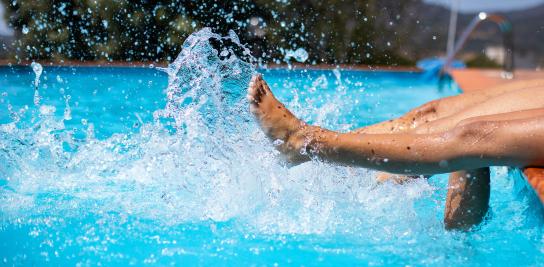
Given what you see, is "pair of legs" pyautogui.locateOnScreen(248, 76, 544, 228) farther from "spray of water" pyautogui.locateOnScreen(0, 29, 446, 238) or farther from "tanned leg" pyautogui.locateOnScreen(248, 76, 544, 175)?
"spray of water" pyautogui.locateOnScreen(0, 29, 446, 238)

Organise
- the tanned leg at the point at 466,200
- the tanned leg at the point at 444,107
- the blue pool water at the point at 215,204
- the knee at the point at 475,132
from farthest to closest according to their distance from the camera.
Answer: the tanned leg at the point at 444,107 < the tanned leg at the point at 466,200 < the blue pool water at the point at 215,204 < the knee at the point at 475,132

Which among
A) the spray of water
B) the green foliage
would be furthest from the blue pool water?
the green foliage

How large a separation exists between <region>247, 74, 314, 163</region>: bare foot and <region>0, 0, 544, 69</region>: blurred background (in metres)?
4.44

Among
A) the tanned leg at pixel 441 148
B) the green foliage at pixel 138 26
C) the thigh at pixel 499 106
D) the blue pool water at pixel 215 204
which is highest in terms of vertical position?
the green foliage at pixel 138 26

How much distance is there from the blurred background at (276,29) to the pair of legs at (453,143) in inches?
174

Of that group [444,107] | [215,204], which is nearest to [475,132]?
[444,107]

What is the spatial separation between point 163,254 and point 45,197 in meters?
0.75

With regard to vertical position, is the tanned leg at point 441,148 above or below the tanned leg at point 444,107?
below

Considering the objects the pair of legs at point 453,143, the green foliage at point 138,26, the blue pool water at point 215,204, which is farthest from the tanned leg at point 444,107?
the green foliage at point 138,26

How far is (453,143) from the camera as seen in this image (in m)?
1.77

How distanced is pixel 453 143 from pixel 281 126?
568 mm

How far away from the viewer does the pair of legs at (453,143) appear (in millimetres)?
1766

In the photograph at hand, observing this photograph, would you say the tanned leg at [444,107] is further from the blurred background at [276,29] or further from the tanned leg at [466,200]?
the blurred background at [276,29]

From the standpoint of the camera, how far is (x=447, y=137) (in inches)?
70.1
